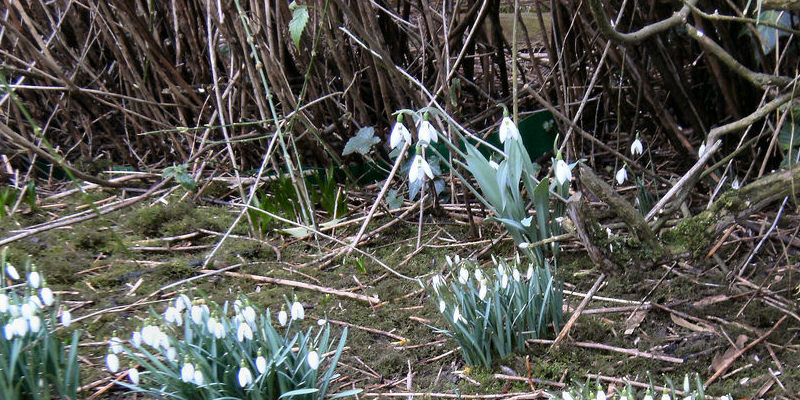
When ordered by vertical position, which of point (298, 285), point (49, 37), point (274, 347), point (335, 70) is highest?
point (49, 37)

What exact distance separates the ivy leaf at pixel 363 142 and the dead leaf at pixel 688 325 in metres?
1.56

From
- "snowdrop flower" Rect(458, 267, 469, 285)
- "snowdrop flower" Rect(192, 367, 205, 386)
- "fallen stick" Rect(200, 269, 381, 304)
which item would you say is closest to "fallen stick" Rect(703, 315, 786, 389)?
"snowdrop flower" Rect(458, 267, 469, 285)

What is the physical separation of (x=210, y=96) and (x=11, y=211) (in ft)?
3.59

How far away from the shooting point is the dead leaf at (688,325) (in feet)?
7.43

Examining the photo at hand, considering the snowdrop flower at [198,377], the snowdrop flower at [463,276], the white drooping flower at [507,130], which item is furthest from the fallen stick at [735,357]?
the snowdrop flower at [198,377]

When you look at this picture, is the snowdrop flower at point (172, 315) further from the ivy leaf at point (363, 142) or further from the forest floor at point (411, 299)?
the ivy leaf at point (363, 142)

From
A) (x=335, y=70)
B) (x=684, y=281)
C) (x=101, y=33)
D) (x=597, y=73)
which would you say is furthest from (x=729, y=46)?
(x=101, y=33)

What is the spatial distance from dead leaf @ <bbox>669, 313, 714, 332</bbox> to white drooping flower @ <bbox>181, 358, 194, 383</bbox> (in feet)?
4.80

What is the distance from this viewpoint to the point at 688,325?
2.30m

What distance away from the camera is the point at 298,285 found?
2809mm

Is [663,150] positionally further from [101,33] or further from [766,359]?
[101,33]

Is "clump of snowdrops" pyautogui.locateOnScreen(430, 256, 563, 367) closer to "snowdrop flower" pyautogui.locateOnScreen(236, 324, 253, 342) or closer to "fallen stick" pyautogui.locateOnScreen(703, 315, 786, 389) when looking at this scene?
"fallen stick" pyautogui.locateOnScreen(703, 315, 786, 389)

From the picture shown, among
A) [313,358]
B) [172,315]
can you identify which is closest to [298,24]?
[172,315]

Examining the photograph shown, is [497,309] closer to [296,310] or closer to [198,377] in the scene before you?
[296,310]
